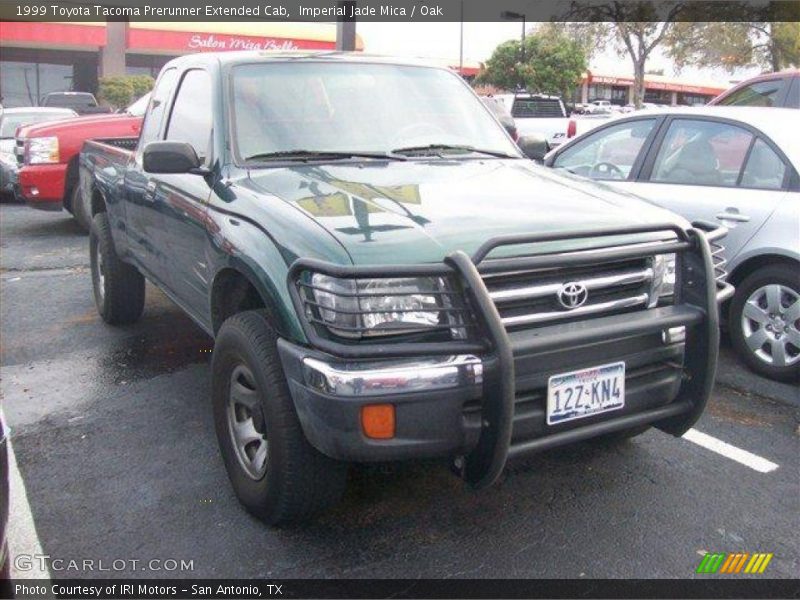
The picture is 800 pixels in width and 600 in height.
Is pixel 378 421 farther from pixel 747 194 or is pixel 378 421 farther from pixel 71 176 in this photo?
pixel 71 176

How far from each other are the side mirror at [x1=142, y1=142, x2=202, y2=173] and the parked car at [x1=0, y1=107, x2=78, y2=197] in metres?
8.21

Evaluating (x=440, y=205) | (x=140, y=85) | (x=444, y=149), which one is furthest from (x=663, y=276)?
(x=140, y=85)

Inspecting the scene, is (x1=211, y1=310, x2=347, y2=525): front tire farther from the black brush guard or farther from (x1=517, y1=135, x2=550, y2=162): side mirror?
(x1=517, y1=135, x2=550, y2=162): side mirror

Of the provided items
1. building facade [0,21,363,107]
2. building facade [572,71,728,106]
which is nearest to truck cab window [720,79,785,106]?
building facade [0,21,363,107]

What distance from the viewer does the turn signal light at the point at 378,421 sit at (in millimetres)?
2668

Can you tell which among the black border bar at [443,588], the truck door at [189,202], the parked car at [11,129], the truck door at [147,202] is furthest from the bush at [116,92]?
the black border bar at [443,588]

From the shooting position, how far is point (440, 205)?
3244 mm

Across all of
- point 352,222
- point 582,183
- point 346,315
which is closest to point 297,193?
point 352,222

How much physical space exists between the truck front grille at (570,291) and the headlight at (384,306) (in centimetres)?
18

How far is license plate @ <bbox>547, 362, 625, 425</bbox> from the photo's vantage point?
290 cm

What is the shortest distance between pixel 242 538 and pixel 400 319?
1.16 metres

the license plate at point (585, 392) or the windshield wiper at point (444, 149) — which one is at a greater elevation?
the windshield wiper at point (444, 149)

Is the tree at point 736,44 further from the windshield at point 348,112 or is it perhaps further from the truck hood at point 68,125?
the windshield at point 348,112

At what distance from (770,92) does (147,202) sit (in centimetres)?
719
